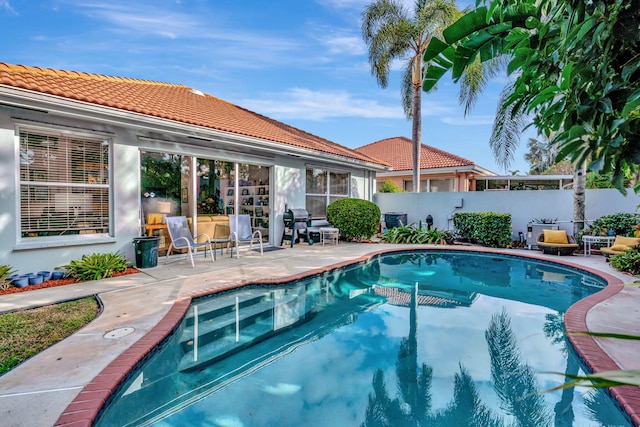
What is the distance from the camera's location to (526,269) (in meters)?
9.13

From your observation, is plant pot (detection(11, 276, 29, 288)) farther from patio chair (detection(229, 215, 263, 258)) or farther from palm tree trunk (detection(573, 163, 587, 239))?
palm tree trunk (detection(573, 163, 587, 239))

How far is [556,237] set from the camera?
10.4m

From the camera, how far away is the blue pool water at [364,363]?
3.18 m

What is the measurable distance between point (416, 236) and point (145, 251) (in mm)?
9566

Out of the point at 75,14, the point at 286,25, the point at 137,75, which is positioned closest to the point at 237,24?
the point at 286,25

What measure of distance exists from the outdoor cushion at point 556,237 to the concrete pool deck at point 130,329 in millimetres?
1655

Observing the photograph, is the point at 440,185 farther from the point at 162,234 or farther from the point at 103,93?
the point at 103,93

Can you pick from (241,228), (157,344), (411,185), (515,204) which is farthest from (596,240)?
(411,185)

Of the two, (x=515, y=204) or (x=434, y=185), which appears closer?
(x=515, y=204)

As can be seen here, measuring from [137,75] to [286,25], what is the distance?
6.05m

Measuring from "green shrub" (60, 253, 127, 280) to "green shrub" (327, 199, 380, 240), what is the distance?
739 cm

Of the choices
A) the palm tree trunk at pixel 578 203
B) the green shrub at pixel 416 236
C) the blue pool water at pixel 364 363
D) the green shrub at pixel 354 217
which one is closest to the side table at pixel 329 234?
the green shrub at pixel 354 217

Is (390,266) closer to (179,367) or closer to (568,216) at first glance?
(179,367)

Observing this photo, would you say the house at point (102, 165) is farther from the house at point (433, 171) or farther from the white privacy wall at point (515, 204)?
the house at point (433, 171)
